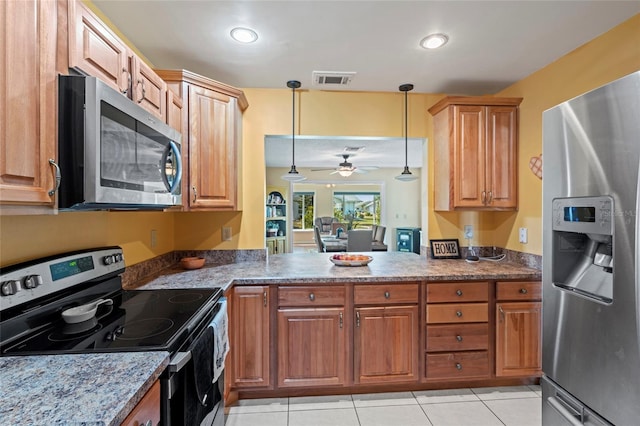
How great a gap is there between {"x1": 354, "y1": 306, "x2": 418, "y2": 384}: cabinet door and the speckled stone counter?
1.48m

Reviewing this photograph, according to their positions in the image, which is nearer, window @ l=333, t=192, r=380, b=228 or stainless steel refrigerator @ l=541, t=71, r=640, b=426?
stainless steel refrigerator @ l=541, t=71, r=640, b=426

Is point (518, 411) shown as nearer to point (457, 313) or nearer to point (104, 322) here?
point (457, 313)

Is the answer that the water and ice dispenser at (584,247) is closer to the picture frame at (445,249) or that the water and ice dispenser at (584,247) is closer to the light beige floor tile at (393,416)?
the light beige floor tile at (393,416)

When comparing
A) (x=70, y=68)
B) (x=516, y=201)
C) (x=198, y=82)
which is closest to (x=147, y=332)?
(x=70, y=68)

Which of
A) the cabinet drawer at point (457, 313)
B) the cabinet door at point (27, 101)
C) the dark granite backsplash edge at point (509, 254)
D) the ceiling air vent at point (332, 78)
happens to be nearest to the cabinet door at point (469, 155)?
the dark granite backsplash edge at point (509, 254)

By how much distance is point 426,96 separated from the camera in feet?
9.61

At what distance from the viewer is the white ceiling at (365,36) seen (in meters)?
1.70

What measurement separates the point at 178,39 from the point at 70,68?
1.08 m

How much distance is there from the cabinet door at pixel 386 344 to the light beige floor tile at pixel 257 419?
22.2 inches

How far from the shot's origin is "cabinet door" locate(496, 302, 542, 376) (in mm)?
2291

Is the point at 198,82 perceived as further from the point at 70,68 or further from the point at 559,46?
the point at 559,46

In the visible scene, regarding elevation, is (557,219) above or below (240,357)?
above

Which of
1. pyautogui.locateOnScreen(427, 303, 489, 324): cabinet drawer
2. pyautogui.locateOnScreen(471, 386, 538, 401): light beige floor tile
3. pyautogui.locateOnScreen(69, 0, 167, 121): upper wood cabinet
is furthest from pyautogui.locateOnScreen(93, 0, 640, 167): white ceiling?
pyautogui.locateOnScreen(471, 386, 538, 401): light beige floor tile

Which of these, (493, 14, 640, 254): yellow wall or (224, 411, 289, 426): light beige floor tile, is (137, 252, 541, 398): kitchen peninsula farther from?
(493, 14, 640, 254): yellow wall
